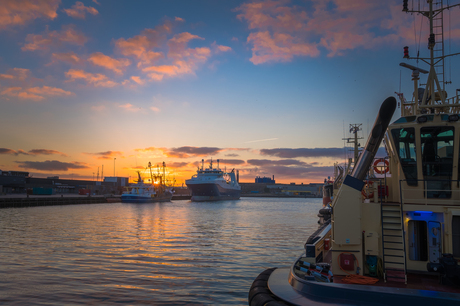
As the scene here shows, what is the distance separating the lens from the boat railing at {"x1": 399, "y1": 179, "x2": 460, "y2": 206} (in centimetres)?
927

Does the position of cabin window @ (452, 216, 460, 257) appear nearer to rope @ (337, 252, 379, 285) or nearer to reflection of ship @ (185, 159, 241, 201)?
rope @ (337, 252, 379, 285)

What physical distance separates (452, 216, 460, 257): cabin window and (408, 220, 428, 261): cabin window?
0.67 metres

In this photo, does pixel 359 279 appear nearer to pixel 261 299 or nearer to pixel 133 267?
pixel 261 299

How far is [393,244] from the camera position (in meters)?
9.12

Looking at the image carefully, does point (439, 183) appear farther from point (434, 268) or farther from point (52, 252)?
point (52, 252)

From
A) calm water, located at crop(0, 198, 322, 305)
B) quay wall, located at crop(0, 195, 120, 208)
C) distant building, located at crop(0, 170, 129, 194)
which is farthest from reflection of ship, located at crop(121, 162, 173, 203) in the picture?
calm water, located at crop(0, 198, 322, 305)

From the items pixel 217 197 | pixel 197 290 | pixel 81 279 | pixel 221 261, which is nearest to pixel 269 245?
pixel 221 261

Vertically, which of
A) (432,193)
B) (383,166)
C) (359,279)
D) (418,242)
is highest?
(383,166)

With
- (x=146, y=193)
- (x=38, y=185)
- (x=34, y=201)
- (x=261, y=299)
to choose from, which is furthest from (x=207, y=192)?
(x=261, y=299)

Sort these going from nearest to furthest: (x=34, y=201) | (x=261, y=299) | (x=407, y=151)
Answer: (x=261, y=299) < (x=407, y=151) < (x=34, y=201)

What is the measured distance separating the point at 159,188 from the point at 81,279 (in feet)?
405

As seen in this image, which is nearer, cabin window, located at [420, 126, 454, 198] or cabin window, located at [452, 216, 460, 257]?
cabin window, located at [452, 216, 460, 257]

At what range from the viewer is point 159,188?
136 meters

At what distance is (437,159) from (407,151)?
821 millimetres
